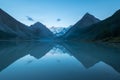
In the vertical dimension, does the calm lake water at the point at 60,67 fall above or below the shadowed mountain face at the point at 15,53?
below

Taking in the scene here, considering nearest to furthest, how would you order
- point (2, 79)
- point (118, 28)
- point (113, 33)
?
1. point (2, 79)
2. point (113, 33)
3. point (118, 28)

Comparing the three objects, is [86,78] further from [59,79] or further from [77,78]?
[59,79]

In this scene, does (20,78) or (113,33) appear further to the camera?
(113,33)

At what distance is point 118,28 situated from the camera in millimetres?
150875

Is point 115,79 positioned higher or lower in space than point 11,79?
lower

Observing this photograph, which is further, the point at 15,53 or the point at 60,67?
the point at 15,53

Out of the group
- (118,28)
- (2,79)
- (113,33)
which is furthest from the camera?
(118,28)

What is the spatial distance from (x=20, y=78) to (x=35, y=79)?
101 centimetres

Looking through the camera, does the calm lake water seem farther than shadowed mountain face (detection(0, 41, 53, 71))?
No

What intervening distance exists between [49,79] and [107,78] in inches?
Result: 145

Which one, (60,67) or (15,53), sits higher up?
(15,53)

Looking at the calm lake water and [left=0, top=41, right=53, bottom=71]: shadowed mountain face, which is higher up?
[left=0, top=41, right=53, bottom=71]: shadowed mountain face

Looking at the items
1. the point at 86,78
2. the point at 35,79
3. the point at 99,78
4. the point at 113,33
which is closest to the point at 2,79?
the point at 35,79

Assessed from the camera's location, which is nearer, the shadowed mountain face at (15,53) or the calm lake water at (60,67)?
the calm lake water at (60,67)
